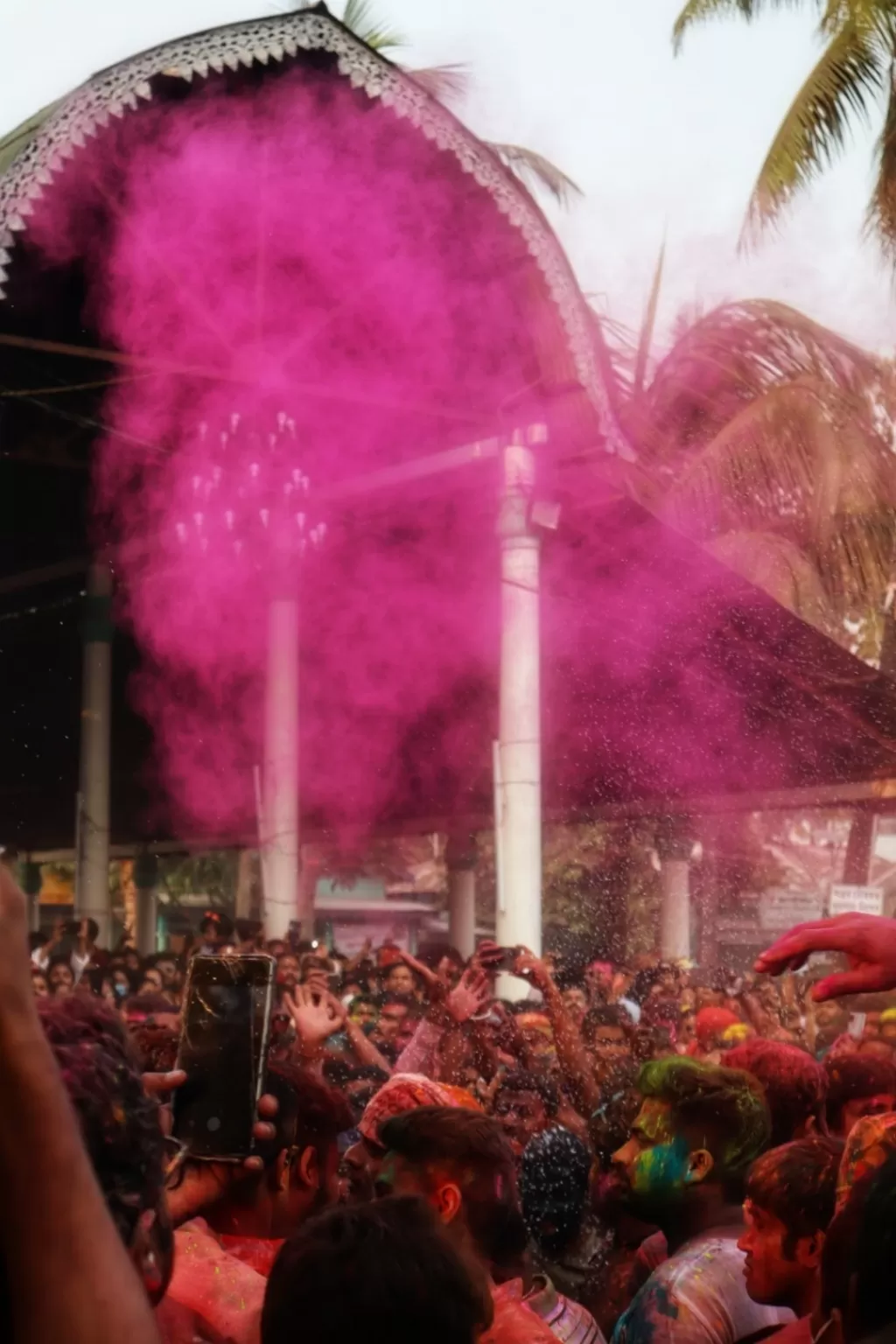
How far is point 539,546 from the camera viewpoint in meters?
7.68

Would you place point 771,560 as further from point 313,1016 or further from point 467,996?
point 313,1016

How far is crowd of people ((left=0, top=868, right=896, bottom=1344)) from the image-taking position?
0.98 metres

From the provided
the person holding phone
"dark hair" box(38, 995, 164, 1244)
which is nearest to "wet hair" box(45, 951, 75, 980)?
the person holding phone

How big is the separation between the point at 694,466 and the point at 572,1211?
10985mm

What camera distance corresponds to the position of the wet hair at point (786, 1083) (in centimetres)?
328

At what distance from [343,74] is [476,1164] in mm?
5770

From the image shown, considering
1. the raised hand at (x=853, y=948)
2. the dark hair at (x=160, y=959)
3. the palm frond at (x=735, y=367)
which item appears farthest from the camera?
the palm frond at (x=735, y=367)

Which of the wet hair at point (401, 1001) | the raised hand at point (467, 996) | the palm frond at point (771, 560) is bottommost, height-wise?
the wet hair at point (401, 1001)

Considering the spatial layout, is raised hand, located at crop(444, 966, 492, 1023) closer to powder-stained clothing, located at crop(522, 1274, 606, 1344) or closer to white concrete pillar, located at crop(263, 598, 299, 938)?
powder-stained clothing, located at crop(522, 1274, 606, 1344)

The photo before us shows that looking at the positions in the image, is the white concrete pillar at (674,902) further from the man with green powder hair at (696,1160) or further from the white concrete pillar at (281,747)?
the man with green powder hair at (696,1160)

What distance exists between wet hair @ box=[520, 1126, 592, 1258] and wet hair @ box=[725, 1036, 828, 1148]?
402 millimetres

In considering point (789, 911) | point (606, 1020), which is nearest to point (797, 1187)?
point (606, 1020)

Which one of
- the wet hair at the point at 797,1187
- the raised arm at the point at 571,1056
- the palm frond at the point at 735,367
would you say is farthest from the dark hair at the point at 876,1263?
the palm frond at the point at 735,367

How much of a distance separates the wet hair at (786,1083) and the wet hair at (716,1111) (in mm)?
364
